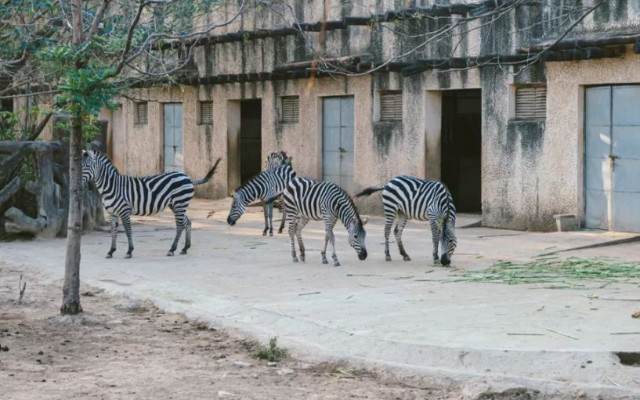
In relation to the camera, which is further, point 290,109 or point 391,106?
point 290,109

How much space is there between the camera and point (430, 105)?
803 inches

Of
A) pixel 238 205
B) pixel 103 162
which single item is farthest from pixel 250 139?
pixel 103 162

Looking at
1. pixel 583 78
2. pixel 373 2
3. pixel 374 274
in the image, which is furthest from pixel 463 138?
pixel 374 274

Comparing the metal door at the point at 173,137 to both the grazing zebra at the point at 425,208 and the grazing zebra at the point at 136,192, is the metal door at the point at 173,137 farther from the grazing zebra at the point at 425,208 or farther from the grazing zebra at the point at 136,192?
the grazing zebra at the point at 425,208

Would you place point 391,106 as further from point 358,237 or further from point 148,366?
point 148,366

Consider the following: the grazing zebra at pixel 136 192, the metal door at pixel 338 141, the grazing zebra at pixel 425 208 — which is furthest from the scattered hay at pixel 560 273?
the metal door at pixel 338 141

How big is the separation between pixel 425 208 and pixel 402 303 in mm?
3693

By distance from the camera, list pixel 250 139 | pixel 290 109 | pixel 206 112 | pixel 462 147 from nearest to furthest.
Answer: pixel 462 147 < pixel 290 109 < pixel 206 112 < pixel 250 139

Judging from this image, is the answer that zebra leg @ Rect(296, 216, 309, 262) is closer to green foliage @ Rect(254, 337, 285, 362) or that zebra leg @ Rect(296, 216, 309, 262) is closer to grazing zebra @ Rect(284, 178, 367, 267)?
grazing zebra @ Rect(284, 178, 367, 267)

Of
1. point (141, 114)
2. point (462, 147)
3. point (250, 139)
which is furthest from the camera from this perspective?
point (141, 114)

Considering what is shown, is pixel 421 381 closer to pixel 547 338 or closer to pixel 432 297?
pixel 547 338

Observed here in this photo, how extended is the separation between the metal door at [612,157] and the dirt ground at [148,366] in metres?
8.74

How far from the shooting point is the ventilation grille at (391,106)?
69.5ft

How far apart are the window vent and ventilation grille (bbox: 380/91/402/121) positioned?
8998 millimetres
